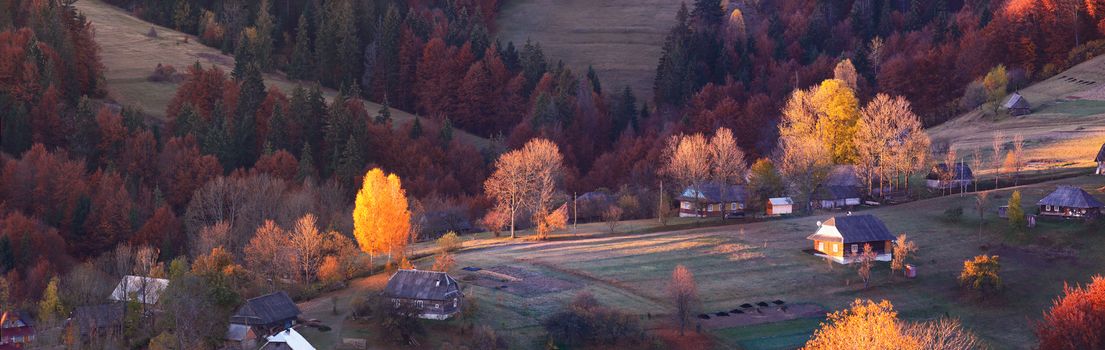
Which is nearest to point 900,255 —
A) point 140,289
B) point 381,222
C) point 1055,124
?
point 381,222

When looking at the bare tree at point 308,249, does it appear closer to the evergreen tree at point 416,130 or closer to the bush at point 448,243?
Result: the bush at point 448,243

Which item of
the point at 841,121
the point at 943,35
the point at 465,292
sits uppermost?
the point at 943,35

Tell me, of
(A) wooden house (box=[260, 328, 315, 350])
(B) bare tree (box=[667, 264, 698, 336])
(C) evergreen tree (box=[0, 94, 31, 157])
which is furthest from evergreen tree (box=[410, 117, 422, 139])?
(A) wooden house (box=[260, 328, 315, 350])

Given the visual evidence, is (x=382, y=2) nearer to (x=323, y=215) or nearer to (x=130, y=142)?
(x=130, y=142)

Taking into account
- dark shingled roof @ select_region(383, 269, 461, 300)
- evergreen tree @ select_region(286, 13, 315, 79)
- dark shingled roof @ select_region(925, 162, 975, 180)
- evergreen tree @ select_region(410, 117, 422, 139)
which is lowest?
dark shingled roof @ select_region(383, 269, 461, 300)

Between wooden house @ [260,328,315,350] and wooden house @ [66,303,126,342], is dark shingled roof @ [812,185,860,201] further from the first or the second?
wooden house @ [66,303,126,342]

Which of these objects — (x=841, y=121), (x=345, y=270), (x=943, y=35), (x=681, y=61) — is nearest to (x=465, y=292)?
(x=345, y=270)
